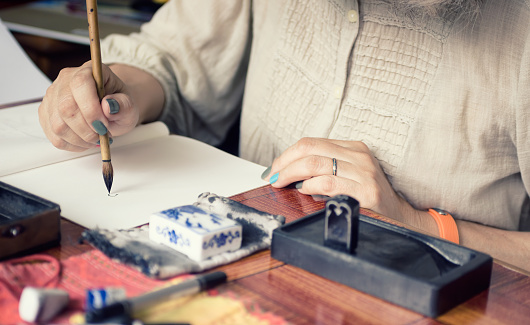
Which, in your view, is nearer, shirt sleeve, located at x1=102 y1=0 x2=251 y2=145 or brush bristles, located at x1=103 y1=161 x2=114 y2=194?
brush bristles, located at x1=103 y1=161 x2=114 y2=194

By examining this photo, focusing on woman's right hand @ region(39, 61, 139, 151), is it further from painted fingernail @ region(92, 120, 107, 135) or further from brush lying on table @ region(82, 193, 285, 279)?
brush lying on table @ region(82, 193, 285, 279)

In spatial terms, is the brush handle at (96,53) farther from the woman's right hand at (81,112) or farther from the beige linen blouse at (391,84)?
the beige linen blouse at (391,84)

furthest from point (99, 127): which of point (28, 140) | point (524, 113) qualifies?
point (524, 113)

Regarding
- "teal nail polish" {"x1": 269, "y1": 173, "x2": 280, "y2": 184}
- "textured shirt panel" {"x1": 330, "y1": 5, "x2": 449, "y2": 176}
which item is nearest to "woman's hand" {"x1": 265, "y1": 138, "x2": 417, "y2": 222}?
"teal nail polish" {"x1": 269, "y1": 173, "x2": 280, "y2": 184}

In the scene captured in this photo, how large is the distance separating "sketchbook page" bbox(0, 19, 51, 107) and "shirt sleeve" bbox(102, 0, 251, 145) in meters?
0.19

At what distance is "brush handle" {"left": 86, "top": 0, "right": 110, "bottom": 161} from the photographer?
32.8 inches

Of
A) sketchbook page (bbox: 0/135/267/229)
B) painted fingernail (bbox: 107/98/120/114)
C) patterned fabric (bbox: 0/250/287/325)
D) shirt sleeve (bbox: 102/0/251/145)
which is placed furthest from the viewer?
shirt sleeve (bbox: 102/0/251/145)

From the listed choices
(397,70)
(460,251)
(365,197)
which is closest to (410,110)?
(397,70)

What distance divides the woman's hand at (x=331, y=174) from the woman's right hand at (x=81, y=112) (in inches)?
10.2

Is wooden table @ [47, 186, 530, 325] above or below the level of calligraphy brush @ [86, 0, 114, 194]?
below

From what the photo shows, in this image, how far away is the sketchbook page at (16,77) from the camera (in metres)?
1.35

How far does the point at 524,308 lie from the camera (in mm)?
600

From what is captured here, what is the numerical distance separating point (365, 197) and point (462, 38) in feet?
1.18

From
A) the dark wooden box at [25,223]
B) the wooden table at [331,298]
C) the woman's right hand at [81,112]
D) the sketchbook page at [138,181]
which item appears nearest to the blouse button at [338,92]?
the sketchbook page at [138,181]
